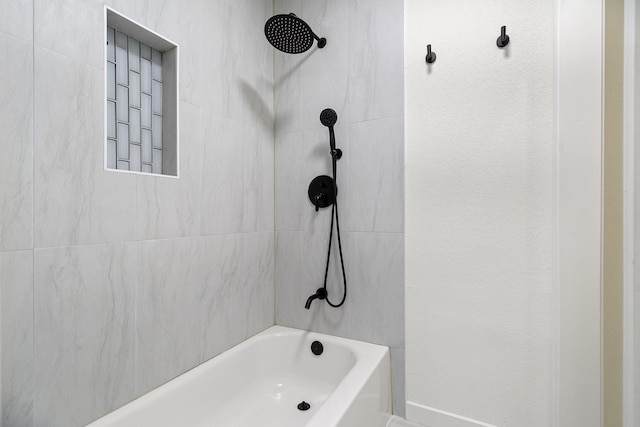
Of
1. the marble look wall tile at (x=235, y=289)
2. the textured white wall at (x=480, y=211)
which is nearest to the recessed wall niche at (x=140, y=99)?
the marble look wall tile at (x=235, y=289)

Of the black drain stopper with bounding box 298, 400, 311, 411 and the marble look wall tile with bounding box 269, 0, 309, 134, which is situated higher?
the marble look wall tile with bounding box 269, 0, 309, 134

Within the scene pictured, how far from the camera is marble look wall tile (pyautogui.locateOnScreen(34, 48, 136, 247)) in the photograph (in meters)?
0.86

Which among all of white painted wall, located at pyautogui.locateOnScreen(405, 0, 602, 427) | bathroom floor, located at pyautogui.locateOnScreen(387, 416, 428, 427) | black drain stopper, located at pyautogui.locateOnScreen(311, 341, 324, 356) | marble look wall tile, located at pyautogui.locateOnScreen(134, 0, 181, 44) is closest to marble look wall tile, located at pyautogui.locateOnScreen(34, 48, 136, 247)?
marble look wall tile, located at pyautogui.locateOnScreen(134, 0, 181, 44)

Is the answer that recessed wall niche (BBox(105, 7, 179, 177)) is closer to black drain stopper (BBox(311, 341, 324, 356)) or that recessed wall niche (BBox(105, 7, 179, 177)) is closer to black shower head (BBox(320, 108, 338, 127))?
black shower head (BBox(320, 108, 338, 127))

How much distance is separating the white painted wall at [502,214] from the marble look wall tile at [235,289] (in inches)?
32.6

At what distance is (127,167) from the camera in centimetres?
118

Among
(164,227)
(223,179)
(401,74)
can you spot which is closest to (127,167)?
(164,227)

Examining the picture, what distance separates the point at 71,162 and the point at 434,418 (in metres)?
1.80

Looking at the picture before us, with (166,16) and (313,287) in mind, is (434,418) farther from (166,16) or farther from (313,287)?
(166,16)

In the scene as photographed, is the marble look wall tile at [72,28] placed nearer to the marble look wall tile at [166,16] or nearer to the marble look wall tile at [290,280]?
the marble look wall tile at [166,16]

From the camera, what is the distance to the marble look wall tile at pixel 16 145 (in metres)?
0.79

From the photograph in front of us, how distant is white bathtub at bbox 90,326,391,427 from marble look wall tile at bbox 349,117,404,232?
26.2 inches

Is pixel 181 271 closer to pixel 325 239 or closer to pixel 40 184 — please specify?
pixel 40 184

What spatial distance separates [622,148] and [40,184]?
5.12 ft
